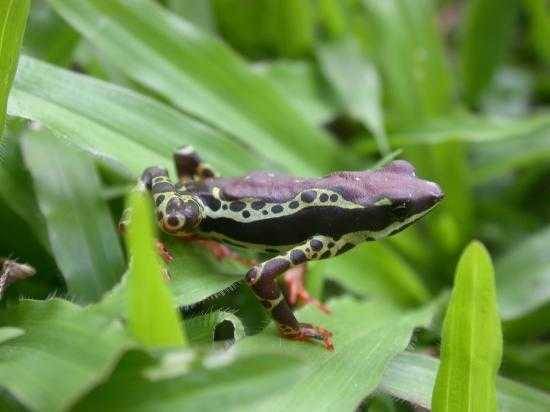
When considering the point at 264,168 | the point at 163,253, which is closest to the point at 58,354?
the point at 163,253

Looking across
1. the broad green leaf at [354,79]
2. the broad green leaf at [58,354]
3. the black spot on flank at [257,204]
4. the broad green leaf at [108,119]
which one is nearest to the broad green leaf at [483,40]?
the broad green leaf at [354,79]

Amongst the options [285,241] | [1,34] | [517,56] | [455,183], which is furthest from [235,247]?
[517,56]

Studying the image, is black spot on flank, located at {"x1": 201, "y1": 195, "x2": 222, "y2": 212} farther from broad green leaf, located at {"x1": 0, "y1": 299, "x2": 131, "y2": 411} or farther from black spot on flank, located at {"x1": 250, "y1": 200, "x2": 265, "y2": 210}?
→ broad green leaf, located at {"x1": 0, "y1": 299, "x2": 131, "y2": 411}

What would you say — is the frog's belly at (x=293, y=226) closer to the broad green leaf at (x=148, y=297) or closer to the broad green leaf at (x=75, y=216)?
the broad green leaf at (x=75, y=216)

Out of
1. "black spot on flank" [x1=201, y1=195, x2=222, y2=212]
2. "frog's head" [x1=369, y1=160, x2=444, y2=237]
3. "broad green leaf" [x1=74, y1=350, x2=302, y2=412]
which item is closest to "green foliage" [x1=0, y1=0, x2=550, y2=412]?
"broad green leaf" [x1=74, y1=350, x2=302, y2=412]

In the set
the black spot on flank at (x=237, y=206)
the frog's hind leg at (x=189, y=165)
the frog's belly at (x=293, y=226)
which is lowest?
the frog's belly at (x=293, y=226)

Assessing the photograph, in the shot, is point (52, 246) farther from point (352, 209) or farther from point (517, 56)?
point (517, 56)
